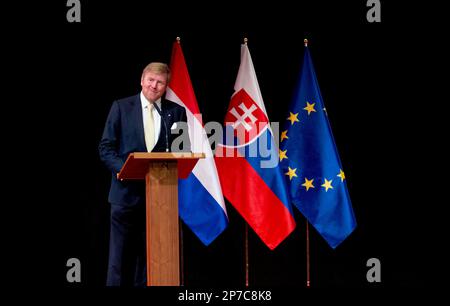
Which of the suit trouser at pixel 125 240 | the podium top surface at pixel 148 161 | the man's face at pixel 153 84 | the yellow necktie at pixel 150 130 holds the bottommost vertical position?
the suit trouser at pixel 125 240

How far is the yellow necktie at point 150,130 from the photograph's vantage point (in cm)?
344

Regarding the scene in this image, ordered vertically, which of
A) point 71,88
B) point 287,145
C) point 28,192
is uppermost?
point 71,88

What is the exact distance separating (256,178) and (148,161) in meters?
1.73

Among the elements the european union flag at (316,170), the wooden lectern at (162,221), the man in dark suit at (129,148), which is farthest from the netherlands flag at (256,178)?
the wooden lectern at (162,221)

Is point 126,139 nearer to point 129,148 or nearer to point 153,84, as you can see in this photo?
point 129,148

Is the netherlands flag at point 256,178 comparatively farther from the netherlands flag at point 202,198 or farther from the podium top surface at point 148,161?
the podium top surface at point 148,161

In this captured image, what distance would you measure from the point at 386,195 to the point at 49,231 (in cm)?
254

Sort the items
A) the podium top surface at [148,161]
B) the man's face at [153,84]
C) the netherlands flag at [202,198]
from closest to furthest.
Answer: the podium top surface at [148,161]
the man's face at [153,84]
the netherlands flag at [202,198]

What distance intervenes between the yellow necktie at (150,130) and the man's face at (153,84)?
0.22 ft

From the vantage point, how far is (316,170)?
446 cm
